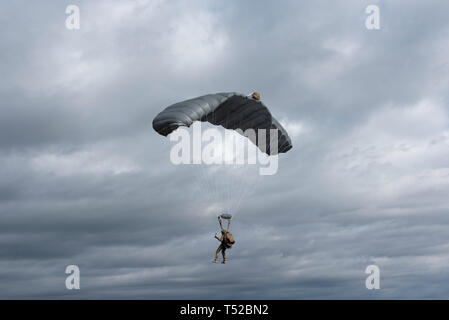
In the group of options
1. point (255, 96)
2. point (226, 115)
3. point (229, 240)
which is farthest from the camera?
point (226, 115)

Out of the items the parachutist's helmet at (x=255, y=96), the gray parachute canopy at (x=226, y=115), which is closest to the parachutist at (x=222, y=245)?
the gray parachute canopy at (x=226, y=115)

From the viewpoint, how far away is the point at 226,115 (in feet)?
110

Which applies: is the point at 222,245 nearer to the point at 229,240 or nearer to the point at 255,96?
the point at 229,240

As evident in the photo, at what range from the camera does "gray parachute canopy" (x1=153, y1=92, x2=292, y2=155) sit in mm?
27953

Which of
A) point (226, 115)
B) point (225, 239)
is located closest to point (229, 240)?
point (225, 239)

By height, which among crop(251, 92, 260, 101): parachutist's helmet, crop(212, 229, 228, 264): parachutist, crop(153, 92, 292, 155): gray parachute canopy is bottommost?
crop(212, 229, 228, 264): parachutist

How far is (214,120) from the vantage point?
109 ft

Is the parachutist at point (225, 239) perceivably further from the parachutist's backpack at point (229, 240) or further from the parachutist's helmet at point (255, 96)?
the parachutist's helmet at point (255, 96)

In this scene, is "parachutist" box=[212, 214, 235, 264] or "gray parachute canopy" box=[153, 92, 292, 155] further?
"parachutist" box=[212, 214, 235, 264]

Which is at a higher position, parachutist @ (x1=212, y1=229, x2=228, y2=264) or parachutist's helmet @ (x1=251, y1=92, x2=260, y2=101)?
parachutist's helmet @ (x1=251, y1=92, x2=260, y2=101)

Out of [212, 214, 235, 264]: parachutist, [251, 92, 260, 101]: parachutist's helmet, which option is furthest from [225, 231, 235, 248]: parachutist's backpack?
[251, 92, 260, 101]: parachutist's helmet

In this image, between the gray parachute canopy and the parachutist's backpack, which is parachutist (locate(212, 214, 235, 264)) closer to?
the parachutist's backpack

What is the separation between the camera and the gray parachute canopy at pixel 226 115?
2795 centimetres
